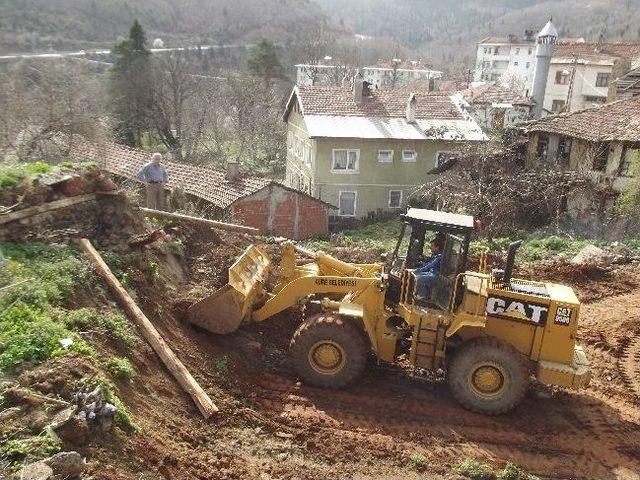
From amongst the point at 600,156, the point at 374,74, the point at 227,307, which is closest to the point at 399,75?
the point at 374,74

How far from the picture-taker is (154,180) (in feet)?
39.6

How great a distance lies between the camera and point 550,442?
24.4ft

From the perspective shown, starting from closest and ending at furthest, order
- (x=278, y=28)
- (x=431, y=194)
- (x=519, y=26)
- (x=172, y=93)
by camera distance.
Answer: (x=431, y=194) → (x=172, y=93) → (x=278, y=28) → (x=519, y=26)

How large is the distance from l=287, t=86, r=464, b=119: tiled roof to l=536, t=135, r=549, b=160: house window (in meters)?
5.77

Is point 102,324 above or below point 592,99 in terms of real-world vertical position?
below

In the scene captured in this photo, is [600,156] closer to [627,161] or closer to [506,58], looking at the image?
[627,161]

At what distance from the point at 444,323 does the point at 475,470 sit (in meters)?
1.98

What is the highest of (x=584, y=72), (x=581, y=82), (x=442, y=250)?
(x=584, y=72)

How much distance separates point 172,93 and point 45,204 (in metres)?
32.3

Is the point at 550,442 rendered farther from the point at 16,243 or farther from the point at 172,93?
the point at 172,93

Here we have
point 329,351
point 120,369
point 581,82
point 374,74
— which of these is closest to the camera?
point 120,369

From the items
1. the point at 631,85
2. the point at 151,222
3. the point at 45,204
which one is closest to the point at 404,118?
the point at 631,85

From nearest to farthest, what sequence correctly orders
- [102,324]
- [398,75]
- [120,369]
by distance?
[120,369] < [102,324] < [398,75]

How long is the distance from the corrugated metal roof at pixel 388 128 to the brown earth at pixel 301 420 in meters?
17.5
